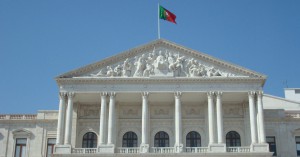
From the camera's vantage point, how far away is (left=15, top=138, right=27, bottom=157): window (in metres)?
48.1

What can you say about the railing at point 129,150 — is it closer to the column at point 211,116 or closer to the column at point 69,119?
the column at point 69,119

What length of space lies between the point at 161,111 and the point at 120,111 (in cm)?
408

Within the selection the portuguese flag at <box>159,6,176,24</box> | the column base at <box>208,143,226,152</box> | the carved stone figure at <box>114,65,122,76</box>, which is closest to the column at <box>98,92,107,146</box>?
the carved stone figure at <box>114,65,122,76</box>

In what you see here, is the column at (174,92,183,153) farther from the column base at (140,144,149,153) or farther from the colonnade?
the column base at (140,144,149,153)

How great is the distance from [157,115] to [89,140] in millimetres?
7121

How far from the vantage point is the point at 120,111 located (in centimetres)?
4781

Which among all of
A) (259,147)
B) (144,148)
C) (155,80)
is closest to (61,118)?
(144,148)

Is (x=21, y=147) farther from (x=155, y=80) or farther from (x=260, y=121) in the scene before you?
(x=260, y=121)

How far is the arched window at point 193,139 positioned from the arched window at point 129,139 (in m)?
5.19

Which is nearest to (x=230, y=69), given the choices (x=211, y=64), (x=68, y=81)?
(x=211, y=64)

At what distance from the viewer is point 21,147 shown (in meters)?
48.4

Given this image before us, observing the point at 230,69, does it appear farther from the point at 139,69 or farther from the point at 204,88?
the point at 139,69

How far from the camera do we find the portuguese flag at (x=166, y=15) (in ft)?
160

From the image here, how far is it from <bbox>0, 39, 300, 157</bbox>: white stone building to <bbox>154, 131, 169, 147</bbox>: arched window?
98 mm
